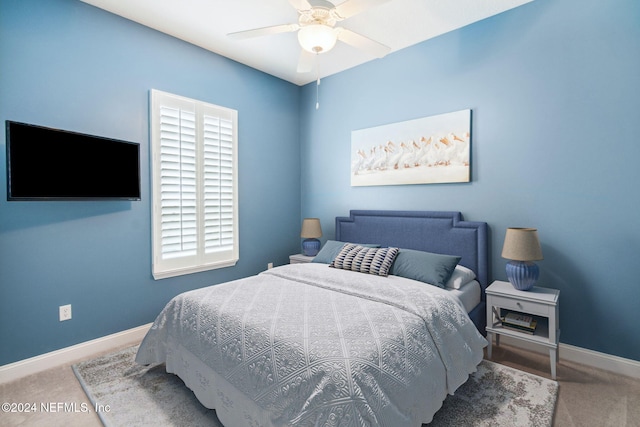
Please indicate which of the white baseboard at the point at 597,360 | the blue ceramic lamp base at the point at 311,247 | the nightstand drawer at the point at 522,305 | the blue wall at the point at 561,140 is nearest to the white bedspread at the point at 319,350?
the nightstand drawer at the point at 522,305

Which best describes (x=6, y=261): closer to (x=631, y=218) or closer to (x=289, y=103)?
(x=289, y=103)

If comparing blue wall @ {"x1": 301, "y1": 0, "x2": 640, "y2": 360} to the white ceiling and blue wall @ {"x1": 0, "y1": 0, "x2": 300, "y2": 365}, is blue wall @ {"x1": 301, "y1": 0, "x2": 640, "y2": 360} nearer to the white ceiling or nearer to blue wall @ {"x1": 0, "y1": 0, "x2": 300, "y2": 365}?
the white ceiling

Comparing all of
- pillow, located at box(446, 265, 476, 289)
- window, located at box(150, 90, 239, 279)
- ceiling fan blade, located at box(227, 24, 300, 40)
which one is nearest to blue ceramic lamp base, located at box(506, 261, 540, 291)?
pillow, located at box(446, 265, 476, 289)

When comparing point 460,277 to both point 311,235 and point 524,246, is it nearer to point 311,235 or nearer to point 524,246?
point 524,246

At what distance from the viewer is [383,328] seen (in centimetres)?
171

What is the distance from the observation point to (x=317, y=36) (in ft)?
6.97

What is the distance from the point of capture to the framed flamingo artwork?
307 centimetres

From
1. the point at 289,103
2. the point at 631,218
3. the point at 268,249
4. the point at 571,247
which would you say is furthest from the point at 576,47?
the point at 268,249

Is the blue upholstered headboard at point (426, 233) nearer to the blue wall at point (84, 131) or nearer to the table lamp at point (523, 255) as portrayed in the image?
the table lamp at point (523, 255)

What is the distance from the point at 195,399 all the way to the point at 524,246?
2.63 meters

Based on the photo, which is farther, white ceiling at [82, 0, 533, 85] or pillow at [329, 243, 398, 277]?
pillow at [329, 243, 398, 277]

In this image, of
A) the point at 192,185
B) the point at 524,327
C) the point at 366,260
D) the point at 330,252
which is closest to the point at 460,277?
the point at 524,327

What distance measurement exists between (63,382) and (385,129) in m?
3.69

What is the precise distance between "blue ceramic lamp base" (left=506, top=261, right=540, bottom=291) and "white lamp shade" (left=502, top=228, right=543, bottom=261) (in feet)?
0.33
